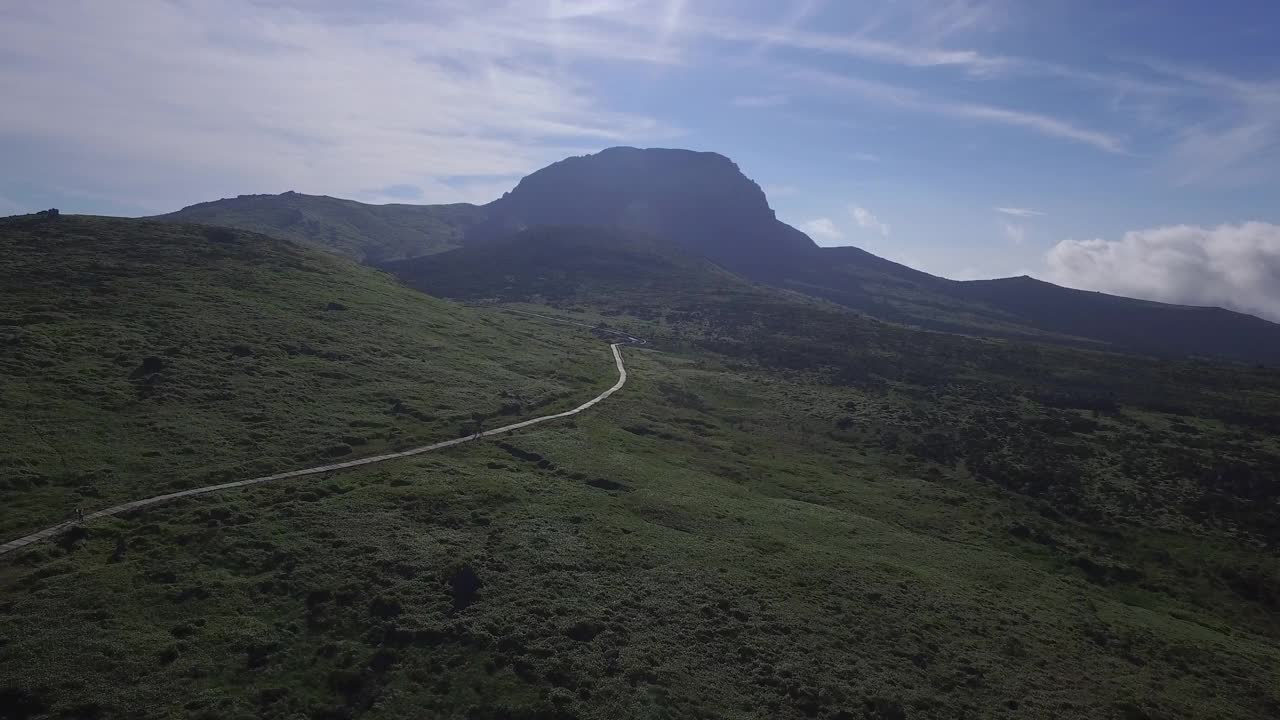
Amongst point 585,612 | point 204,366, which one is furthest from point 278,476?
point 585,612

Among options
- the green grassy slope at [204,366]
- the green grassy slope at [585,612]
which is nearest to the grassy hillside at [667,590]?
the green grassy slope at [585,612]

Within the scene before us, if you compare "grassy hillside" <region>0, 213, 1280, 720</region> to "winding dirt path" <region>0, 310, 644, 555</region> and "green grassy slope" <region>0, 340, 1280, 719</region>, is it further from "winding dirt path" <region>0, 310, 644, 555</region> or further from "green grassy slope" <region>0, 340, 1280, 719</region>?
"winding dirt path" <region>0, 310, 644, 555</region>

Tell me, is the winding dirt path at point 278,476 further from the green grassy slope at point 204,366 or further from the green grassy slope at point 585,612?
the green grassy slope at point 585,612

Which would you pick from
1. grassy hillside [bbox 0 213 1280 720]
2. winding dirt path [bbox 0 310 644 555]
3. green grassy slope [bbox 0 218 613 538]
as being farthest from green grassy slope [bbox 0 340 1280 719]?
green grassy slope [bbox 0 218 613 538]

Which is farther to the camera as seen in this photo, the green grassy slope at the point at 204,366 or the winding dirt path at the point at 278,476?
the green grassy slope at the point at 204,366

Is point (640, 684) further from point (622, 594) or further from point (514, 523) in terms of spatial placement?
point (514, 523)

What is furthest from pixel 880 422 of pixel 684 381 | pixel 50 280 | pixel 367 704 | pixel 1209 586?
pixel 50 280
